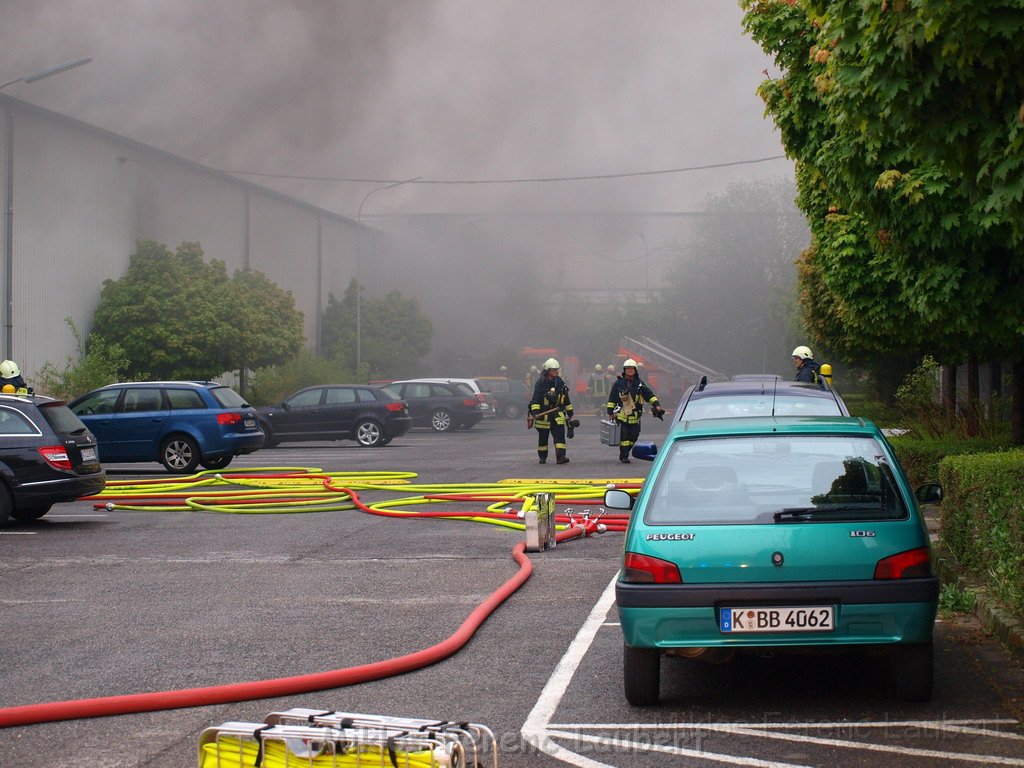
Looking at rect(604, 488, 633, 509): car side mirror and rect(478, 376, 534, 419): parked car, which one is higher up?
rect(478, 376, 534, 419): parked car

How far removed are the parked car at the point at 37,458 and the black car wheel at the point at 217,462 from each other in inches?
270

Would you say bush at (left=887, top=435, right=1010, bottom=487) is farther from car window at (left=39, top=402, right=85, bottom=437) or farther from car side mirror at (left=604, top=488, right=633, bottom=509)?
car window at (left=39, top=402, right=85, bottom=437)

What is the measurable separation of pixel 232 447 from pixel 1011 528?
14812 mm

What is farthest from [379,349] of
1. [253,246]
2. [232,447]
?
[232,447]

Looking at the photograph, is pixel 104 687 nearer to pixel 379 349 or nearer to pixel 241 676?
pixel 241 676

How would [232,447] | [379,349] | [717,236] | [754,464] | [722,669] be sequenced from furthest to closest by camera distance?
1. [717,236]
2. [379,349]
3. [232,447]
4. [722,669]
5. [754,464]

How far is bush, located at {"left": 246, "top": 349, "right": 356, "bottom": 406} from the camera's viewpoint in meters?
43.7

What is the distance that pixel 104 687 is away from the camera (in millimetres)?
5988

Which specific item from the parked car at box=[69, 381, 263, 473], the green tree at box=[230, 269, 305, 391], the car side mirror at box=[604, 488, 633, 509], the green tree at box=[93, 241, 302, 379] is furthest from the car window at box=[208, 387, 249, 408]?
the green tree at box=[230, 269, 305, 391]

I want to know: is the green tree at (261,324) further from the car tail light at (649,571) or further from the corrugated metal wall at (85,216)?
the car tail light at (649,571)

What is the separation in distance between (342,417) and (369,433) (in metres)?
0.72

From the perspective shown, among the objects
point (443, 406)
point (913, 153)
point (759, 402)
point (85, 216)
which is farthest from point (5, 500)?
point (85, 216)

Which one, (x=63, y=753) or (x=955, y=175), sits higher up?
(x=955, y=175)

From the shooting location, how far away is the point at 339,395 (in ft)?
96.0
